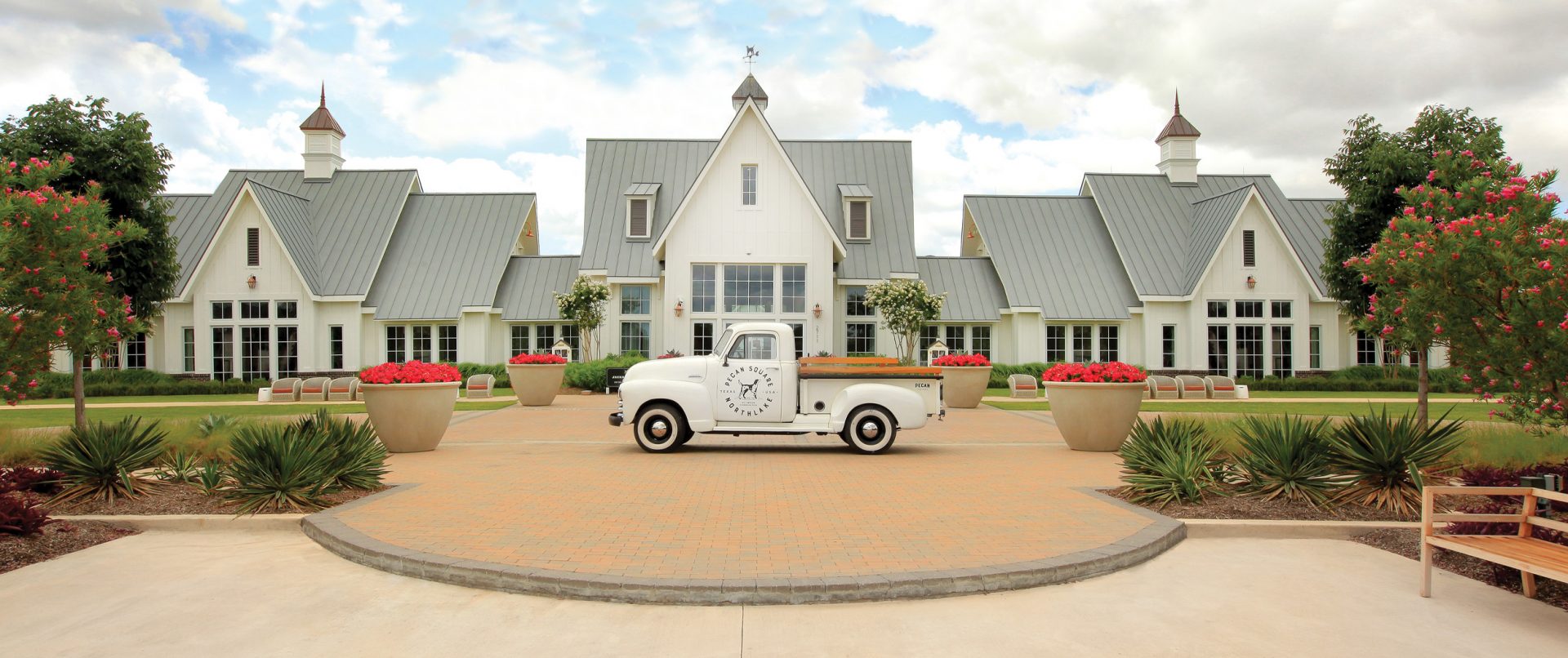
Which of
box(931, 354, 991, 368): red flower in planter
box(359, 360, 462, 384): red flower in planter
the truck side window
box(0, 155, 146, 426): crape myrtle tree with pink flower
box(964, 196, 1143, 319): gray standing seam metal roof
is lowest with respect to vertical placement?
box(931, 354, 991, 368): red flower in planter

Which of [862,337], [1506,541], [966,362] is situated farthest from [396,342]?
[1506,541]

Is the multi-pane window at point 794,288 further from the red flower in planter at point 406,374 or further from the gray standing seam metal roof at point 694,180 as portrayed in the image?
the red flower in planter at point 406,374

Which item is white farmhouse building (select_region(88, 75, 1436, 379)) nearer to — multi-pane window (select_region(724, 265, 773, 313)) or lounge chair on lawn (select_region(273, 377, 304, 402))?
multi-pane window (select_region(724, 265, 773, 313))

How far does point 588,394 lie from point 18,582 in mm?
22986

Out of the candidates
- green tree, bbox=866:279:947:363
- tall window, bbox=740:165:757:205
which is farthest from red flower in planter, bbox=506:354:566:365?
green tree, bbox=866:279:947:363

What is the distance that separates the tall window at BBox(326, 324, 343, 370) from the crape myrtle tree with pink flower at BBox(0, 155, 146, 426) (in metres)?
23.5

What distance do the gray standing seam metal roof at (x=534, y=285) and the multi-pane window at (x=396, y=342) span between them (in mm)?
3574

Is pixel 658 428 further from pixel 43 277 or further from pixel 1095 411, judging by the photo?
pixel 43 277

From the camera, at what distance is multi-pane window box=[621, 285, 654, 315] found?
109 feet

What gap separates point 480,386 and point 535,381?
4972mm

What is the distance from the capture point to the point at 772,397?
45.2ft

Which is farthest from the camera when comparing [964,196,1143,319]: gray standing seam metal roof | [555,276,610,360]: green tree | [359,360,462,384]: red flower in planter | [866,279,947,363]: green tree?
[964,196,1143,319]: gray standing seam metal roof

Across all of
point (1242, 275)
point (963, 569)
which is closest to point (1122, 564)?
point (963, 569)

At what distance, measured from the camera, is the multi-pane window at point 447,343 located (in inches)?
1323
